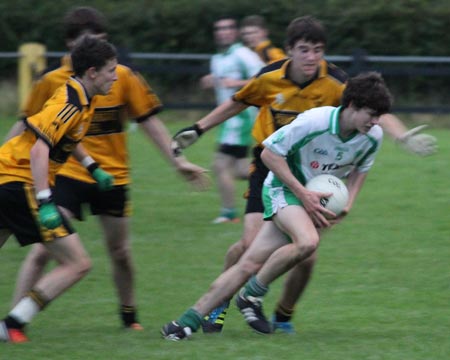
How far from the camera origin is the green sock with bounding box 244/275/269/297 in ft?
20.3

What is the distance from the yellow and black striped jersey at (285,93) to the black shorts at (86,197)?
95cm

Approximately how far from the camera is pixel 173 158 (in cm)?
678

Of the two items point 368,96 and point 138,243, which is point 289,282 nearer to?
point 368,96

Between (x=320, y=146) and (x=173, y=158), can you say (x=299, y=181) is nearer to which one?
(x=320, y=146)

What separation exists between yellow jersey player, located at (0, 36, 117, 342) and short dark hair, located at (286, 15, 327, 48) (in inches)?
46.6

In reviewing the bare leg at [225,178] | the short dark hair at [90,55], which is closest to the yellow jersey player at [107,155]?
the short dark hair at [90,55]

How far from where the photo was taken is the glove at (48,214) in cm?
568

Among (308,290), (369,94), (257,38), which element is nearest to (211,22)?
(257,38)

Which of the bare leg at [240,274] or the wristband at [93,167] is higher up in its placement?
the wristband at [93,167]

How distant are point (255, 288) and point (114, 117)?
1.38 m

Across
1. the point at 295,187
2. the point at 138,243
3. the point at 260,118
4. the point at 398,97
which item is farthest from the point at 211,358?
the point at 398,97

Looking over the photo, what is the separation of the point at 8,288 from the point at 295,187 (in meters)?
3.02

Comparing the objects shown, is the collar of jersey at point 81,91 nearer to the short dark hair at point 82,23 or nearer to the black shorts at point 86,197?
the short dark hair at point 82,23

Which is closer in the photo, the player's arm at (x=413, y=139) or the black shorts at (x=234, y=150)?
the player's arm at (x=413, y=139)
